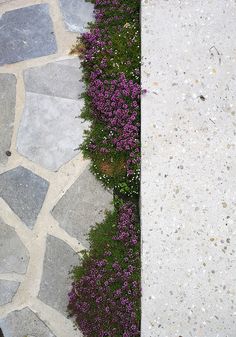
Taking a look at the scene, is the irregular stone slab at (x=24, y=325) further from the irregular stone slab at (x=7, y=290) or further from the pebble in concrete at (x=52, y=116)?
the pebble in concrete at (x=52, y=116)

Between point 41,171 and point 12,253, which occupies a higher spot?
point 41,171

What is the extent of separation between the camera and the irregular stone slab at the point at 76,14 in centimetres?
673

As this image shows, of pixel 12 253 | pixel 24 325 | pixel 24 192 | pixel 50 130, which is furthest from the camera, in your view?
pixel 50 130

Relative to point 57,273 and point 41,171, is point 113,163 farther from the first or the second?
point 57,273

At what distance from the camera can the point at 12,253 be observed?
20.3ft

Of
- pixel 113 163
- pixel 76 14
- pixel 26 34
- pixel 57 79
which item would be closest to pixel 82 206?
pixel 113 163

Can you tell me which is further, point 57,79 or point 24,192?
point 57,79

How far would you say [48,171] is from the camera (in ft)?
20.8

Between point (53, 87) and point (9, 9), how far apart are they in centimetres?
122

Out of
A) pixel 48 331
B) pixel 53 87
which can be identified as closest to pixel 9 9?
pixel 53 87

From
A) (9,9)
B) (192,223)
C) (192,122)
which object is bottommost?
(192,223)

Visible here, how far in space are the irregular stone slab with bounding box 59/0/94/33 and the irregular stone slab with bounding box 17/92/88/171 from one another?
954 millimetres

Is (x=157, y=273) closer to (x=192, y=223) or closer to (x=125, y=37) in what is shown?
(x=192, y=223)

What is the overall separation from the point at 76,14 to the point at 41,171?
202 cm
